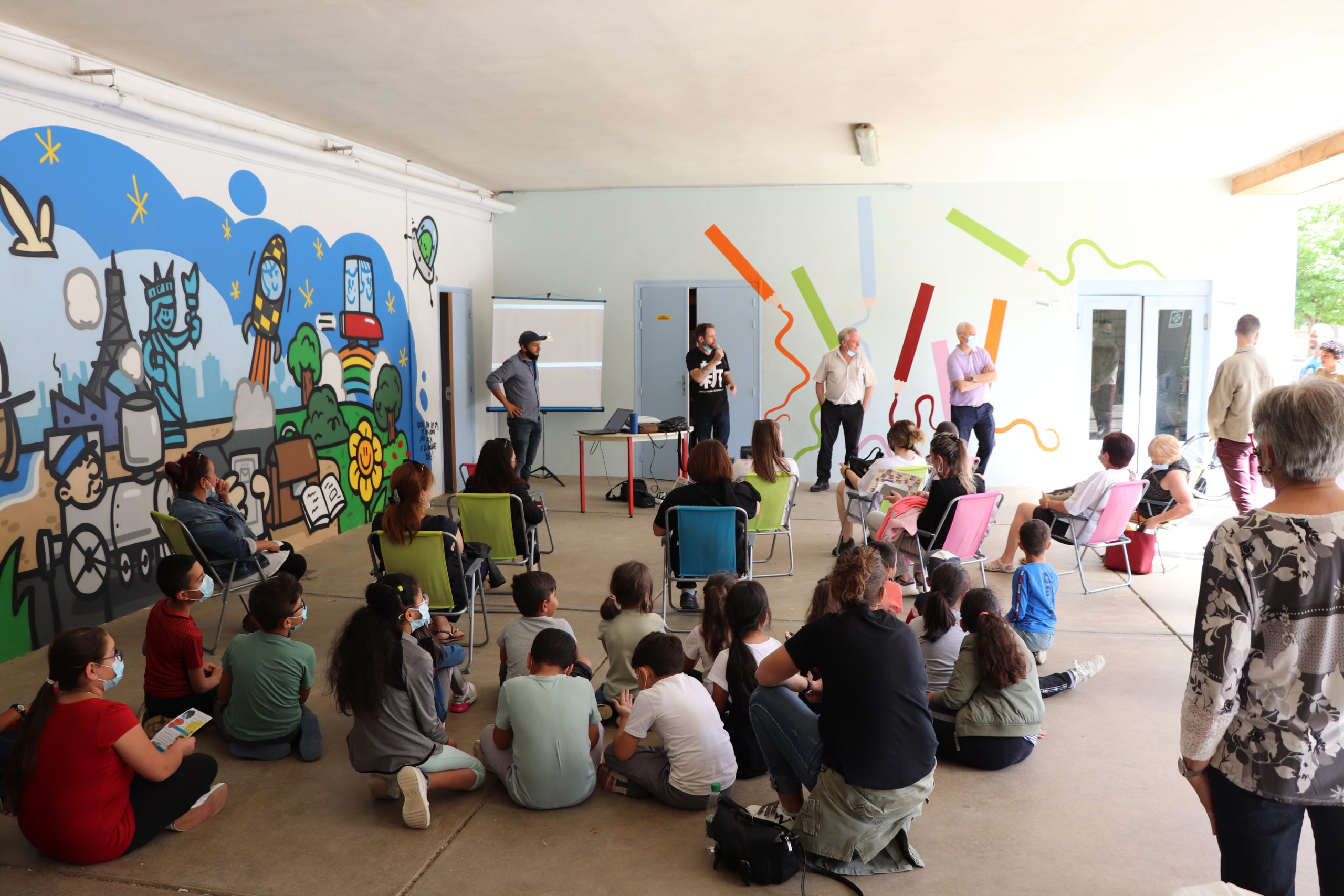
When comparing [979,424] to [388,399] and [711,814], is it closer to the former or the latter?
[388,399]

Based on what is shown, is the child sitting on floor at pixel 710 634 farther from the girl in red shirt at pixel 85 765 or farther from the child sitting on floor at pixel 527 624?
the girl in red shirt at pixel 85 765

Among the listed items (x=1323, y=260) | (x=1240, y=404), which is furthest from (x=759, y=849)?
(x=1323, y=260)

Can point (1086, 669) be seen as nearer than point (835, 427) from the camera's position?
Yes

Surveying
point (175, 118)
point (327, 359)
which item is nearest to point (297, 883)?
point (175, 118)

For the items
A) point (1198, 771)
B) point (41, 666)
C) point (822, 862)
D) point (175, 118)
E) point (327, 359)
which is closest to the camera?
point (1198, 771)

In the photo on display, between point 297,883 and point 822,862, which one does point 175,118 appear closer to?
point 297,883

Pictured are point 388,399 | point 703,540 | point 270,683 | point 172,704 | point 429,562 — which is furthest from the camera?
point 388,399

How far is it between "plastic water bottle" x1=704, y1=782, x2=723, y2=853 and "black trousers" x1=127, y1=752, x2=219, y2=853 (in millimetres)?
1640

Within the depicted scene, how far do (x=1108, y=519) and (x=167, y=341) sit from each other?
5.90 meters

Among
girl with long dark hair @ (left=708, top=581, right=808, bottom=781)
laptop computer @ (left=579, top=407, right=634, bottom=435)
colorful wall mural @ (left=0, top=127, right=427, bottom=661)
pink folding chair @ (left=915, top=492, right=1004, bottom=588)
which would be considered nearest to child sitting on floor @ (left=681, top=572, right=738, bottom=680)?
girl with long dark hair @ (left=708, top=581, right=808, bottom=781)

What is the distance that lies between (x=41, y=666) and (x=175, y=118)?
3188 mm

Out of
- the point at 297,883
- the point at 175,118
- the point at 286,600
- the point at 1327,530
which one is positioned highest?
the point at 175,118

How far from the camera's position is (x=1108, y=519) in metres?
5.66

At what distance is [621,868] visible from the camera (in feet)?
9.09
